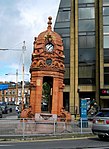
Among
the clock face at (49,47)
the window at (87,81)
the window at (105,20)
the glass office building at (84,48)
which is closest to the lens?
the clock face at (49,47)

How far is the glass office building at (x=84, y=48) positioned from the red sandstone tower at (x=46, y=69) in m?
26.8

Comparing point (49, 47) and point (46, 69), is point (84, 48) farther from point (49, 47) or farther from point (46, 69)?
point (46, 69)

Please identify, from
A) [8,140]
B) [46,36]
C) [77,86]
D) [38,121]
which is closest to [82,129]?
[38,121]

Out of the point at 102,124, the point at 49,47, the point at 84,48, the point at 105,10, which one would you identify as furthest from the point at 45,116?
the point at 105,10

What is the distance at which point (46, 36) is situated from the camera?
2514cm

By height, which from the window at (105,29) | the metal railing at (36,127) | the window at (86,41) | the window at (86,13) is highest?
the window at (86,13)

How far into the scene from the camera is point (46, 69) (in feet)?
80.7

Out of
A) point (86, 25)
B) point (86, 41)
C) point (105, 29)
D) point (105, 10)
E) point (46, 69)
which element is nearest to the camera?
point (46, 69)

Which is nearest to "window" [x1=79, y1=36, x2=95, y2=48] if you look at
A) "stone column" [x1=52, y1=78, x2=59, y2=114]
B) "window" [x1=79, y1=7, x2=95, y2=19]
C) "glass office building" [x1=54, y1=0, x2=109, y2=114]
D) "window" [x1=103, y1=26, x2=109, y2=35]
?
"glass office building" [x1=54, y1=0, x2=109, y2=114]

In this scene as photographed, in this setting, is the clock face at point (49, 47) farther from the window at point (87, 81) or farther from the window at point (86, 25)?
the window at point (86, 25)

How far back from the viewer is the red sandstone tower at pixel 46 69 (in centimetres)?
2447

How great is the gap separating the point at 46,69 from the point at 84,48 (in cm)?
2998

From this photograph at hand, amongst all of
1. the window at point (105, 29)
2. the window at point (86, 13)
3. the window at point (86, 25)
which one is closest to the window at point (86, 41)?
the window at point (86, 25)

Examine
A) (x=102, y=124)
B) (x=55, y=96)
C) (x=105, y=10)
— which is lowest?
(x=102, y=124)
